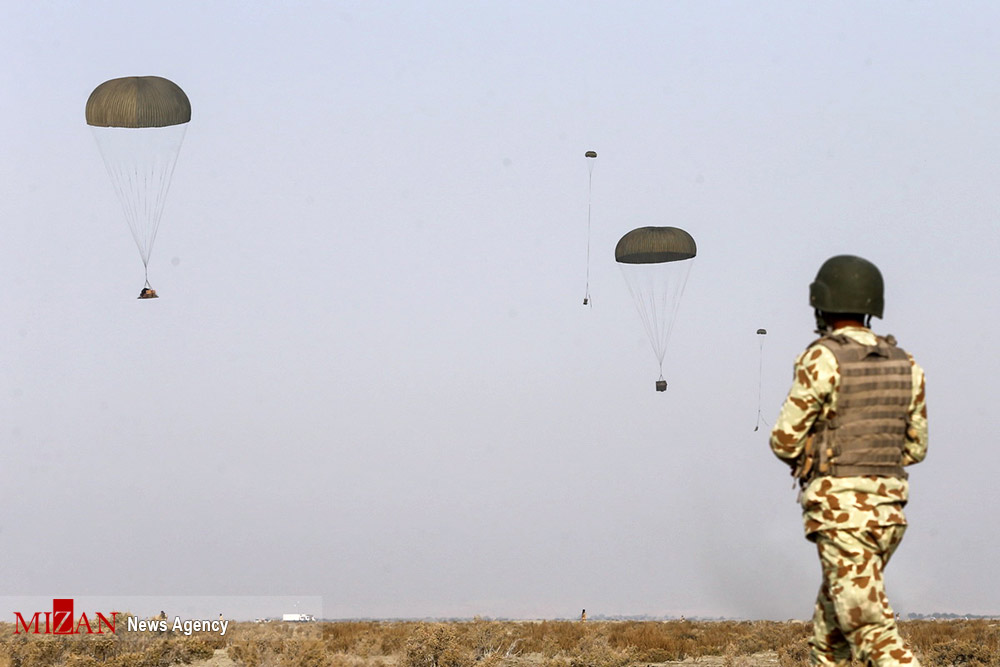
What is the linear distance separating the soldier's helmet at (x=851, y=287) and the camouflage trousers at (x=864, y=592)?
4.21ft

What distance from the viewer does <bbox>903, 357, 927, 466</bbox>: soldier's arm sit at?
24.1 feet

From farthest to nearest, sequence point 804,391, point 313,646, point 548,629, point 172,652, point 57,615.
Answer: point 548,629 < point 57,615 < point 172,652 < point 313,646 < point 804,391

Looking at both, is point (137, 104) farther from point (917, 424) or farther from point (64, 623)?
point (917, 424)

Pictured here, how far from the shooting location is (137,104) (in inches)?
1123

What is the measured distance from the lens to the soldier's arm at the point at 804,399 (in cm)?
711

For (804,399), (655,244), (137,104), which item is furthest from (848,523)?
(655,244)

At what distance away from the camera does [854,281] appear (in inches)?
287

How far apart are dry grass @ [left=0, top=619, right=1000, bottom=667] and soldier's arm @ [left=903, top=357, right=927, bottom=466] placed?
8.86m

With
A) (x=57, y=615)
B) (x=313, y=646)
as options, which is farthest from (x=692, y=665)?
(x=57, y=615)

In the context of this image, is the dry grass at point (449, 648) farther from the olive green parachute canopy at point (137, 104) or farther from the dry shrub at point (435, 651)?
the olive green parachute canopy at point (137, 104)

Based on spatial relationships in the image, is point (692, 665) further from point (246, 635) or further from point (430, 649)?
point (246, 635)

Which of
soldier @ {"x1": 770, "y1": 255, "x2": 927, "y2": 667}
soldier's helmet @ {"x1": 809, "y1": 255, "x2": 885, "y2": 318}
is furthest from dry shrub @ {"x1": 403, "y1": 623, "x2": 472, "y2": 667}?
soldier's helmet @ {"x1": 809, "y1": 255, "x2": 885, "y2": 318}

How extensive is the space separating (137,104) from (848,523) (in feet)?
80.5

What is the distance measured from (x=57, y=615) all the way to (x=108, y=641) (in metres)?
3.21
